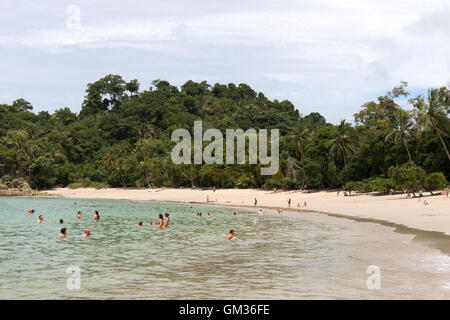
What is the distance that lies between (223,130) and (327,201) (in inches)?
3391

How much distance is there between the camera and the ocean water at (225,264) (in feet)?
57.1

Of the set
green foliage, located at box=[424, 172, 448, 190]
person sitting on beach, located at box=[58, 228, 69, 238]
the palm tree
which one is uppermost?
the palm tree

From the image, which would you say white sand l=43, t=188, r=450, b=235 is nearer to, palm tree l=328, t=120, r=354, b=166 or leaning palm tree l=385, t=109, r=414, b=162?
palm tree l=328, t=120, r=354, b=166

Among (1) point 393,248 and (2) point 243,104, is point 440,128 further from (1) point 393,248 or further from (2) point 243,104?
(2) point 243,104

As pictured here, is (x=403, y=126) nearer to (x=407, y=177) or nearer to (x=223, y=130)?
(x=407, y=177)

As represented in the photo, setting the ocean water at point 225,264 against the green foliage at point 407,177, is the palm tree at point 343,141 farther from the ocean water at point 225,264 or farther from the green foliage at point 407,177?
the ocean water at point 225,264

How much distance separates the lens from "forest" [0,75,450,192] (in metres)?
68.1

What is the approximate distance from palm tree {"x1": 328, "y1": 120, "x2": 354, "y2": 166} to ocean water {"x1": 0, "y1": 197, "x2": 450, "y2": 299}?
4270cm

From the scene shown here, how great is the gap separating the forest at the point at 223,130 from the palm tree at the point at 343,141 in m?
0.18

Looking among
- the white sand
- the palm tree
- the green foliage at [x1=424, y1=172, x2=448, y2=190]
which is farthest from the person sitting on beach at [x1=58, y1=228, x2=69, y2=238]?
the palm tree

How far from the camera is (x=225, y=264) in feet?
77.2
